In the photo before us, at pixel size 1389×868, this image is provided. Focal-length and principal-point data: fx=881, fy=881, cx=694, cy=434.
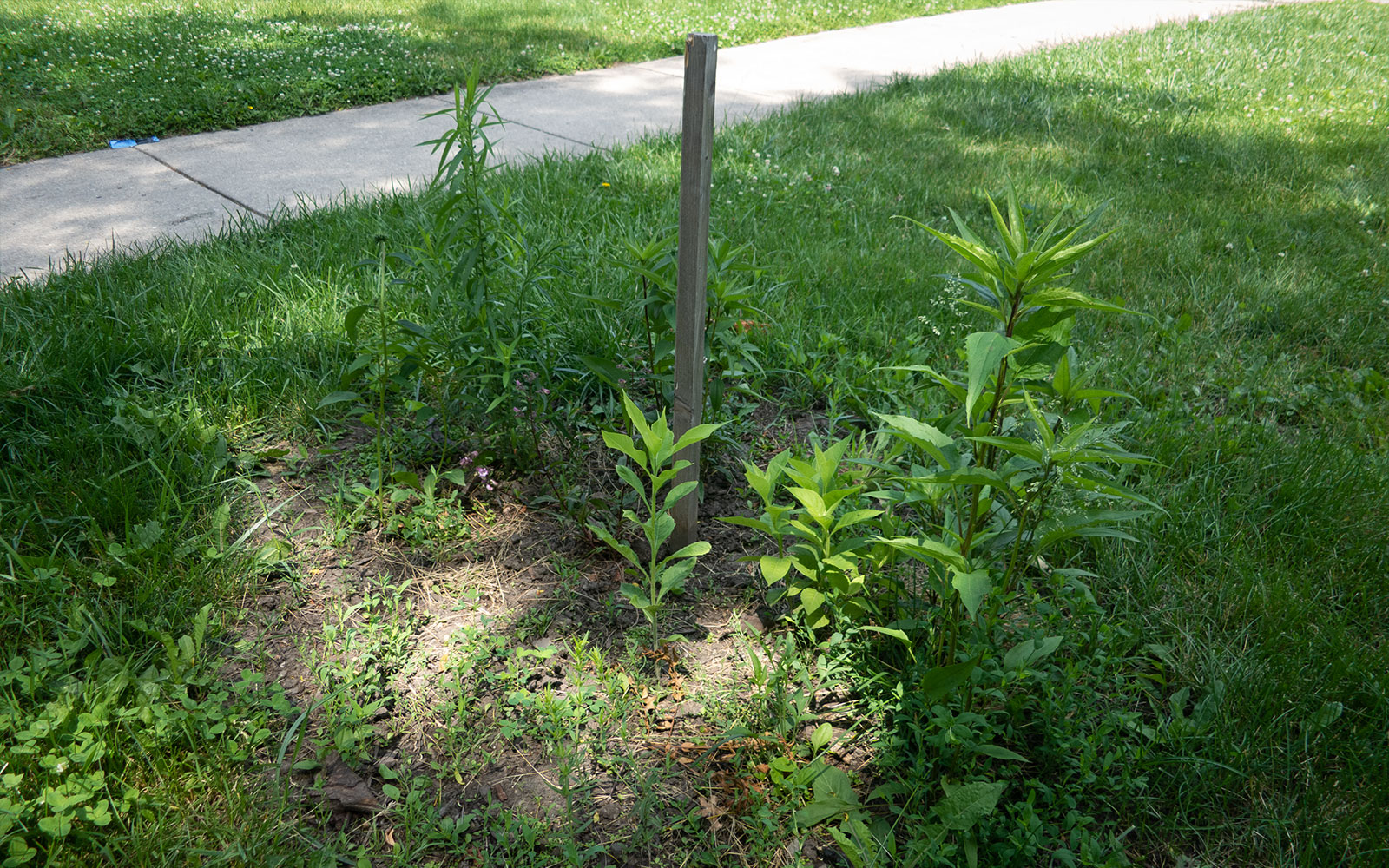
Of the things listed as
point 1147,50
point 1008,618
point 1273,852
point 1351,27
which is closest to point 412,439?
point 1008,618

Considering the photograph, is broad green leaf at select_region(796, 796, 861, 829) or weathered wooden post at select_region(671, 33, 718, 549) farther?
weathered wooden post at select_region(671, 33, 718, 549)

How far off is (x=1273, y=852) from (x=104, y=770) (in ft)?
7.69

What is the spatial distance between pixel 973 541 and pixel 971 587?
251 mm

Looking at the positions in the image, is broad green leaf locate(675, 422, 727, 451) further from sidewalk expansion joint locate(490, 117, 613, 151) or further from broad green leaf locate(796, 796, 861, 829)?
sidewalk expansion joint locate(490, 117, 613, 151)

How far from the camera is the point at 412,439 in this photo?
2.67m

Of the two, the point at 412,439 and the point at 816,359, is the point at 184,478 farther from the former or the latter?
the point at 816,359

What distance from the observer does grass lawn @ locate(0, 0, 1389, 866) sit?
5.84 feet

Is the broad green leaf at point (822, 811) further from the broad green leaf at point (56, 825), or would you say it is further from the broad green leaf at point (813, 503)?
the broad green leaf at point (56, 825)

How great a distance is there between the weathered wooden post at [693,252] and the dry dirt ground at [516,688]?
0.34 metres

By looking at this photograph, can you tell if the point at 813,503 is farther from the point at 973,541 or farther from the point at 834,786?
the point at 834,786

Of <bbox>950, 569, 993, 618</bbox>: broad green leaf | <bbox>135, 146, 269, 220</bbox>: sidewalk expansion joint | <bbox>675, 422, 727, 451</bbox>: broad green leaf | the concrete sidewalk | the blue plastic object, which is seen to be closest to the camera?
<bbox>950, 569, 993, 618</bbox>: broad green leaf

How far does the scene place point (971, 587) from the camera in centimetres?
162

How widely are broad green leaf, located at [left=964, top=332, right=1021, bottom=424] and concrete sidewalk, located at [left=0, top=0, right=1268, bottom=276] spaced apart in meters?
3.75

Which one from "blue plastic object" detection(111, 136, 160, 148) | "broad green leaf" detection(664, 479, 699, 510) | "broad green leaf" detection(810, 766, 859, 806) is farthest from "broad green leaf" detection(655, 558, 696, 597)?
"blue plastic object" detection(111, 136, 160, 148)
